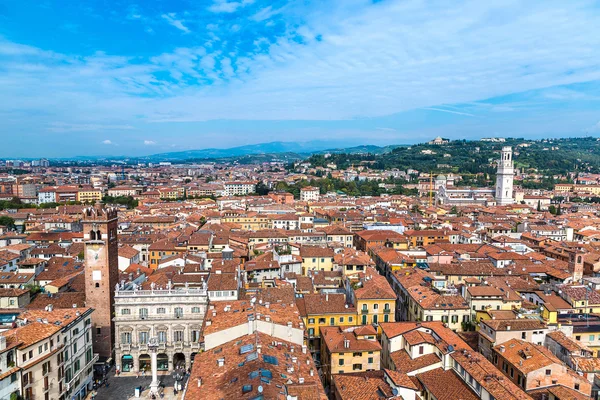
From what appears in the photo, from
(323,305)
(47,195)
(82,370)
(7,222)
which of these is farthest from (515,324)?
(47,195)

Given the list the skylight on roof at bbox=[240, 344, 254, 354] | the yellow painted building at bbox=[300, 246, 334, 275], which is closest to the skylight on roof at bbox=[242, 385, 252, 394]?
the skylight on roof at bbox=[240, 344, 254, 354]

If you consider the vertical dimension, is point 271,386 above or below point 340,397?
above

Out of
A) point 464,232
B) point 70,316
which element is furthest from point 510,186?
point 70,316

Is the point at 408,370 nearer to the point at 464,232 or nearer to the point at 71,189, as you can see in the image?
the point at 464,232

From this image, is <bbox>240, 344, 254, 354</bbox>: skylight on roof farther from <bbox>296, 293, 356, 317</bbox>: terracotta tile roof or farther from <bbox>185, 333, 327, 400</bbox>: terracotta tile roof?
<bbox>296, 293, 356, 317</bbox>: terracotta tile roof

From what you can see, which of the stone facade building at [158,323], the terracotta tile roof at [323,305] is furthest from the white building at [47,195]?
the terracotta tile roof at [323,305]

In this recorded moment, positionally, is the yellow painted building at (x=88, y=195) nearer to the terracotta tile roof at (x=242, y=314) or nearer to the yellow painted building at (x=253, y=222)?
the yellow painted building at (x=253, y=222)

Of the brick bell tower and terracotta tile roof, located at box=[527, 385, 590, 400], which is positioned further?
the brick bell tower
